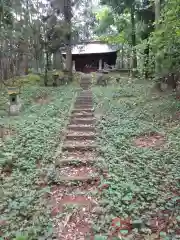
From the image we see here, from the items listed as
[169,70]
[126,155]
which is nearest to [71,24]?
[169,70]

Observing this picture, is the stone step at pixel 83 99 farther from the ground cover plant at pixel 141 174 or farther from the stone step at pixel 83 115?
the stone step at pixel 83 115

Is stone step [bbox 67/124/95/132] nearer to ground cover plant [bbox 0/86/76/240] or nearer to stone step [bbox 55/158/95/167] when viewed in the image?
ground cover plant [bbox 0/86/76/240]

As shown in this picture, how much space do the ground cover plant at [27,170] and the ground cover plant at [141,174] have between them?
991 mm

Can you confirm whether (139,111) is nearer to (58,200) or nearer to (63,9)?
(58,200)

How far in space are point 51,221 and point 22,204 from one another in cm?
Answer: 59

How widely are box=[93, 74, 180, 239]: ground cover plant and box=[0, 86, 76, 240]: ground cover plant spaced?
0.99 metres

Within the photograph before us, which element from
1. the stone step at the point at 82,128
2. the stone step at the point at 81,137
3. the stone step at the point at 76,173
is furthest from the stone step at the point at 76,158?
the stone step at the point at 82,128

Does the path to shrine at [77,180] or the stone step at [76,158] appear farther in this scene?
the stone step at [76,158]

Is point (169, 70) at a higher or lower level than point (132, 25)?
lower

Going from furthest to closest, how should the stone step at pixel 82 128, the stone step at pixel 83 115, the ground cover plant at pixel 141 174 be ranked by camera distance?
the stone step at pixel 83 115
the stone step at pixel 82 128
the ground cover plant at pixel 141 174

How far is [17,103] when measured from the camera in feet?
29.2

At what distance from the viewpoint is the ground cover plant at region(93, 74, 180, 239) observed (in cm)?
317

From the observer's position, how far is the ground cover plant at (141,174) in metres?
A: 3.17

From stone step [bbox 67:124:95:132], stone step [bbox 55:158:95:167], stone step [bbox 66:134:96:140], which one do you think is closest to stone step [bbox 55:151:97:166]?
stone step [bbox 55:158:95:167]
